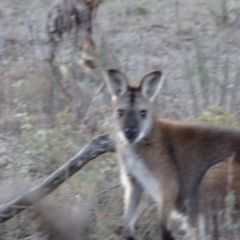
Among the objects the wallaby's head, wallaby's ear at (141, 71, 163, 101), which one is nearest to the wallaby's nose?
the wallaby's head

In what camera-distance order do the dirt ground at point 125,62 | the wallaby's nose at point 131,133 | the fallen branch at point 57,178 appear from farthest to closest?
the dirt ground at point 125,62
the wallaby's nose at point 131,133
the fallen branch at point 57,178

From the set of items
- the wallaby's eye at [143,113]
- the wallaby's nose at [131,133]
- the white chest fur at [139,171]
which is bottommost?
the white chest fur at [139,171]

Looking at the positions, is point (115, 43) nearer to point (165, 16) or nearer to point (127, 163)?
point (165, 16)

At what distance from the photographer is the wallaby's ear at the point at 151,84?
19.0ft

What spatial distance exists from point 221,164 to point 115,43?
4.67 meters

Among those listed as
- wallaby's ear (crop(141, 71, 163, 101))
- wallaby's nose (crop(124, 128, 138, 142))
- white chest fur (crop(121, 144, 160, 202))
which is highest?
wallaby's ear (crop(141, 71, 163, 101))

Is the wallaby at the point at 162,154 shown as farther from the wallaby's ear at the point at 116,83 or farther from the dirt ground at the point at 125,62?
the dirt ground at the point at 125,62

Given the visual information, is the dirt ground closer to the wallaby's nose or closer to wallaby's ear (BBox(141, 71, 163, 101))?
the wallaby's nose

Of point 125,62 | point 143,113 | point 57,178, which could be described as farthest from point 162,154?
point 125,62

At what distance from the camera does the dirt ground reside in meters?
6.27

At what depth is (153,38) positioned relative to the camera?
10359mm

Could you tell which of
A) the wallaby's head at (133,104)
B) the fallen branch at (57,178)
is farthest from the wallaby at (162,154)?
the fallen branch at (57,178)

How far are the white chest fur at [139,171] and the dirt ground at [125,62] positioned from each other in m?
0.38

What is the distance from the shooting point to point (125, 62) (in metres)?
8.85
